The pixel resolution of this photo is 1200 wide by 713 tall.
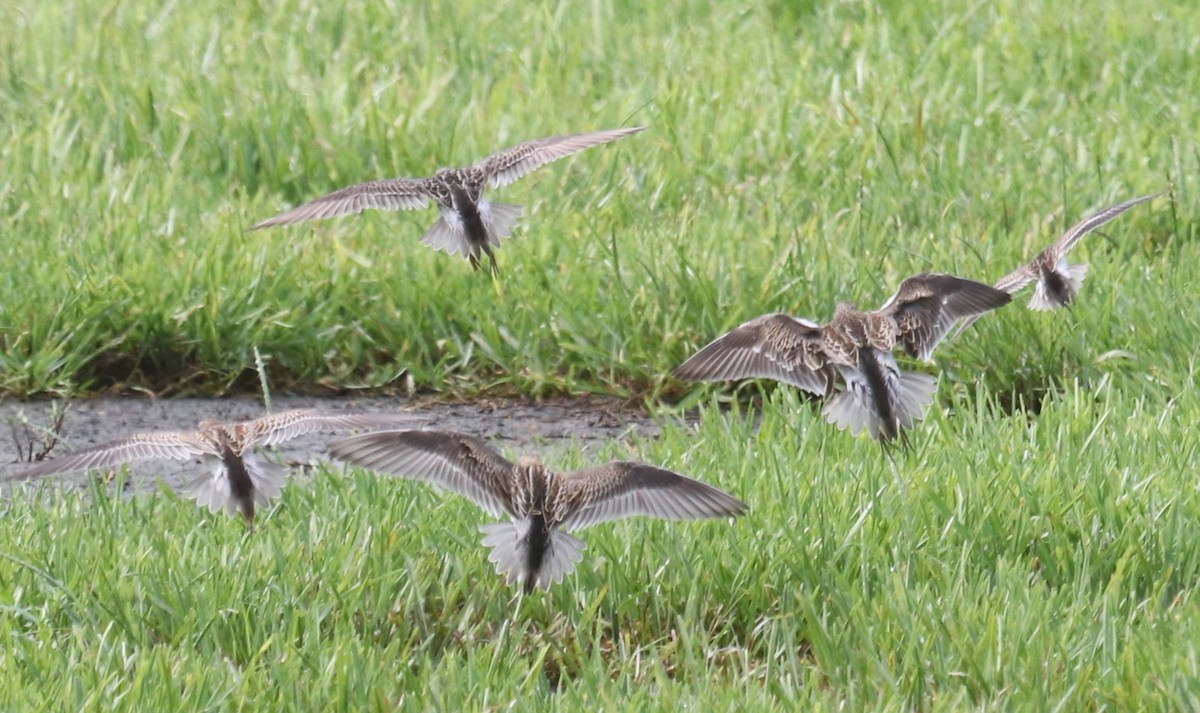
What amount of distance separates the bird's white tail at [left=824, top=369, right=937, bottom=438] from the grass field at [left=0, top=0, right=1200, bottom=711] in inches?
9.8

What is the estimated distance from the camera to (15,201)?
595cm

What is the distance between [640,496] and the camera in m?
3.43

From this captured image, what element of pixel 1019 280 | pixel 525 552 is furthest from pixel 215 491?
pixel 1019 280

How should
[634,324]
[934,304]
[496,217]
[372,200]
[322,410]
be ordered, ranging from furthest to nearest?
[634,324] < [322,410] < [496,217] < [372,200] < [934,304]

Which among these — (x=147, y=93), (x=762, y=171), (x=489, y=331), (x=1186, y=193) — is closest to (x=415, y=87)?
(x=147, y=93)

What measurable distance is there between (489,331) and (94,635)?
2143mm

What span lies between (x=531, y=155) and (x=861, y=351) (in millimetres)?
1410

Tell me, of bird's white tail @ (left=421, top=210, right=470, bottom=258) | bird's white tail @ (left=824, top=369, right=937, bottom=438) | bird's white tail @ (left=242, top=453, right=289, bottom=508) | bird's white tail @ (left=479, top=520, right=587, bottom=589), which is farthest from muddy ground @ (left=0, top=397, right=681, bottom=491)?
bird's white tail @ (left=479, top=520, right=587, bottom=589)

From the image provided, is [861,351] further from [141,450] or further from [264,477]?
[141,450]

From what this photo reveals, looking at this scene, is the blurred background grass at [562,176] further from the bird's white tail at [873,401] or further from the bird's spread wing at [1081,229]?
the bird's white tail at [873,401]

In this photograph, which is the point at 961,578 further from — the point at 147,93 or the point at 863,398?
the point at 147,93

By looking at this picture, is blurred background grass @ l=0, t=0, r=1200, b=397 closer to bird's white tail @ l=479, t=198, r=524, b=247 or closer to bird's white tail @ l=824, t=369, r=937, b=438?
bird's white tail @ l=479, t=198, r=524, b=247

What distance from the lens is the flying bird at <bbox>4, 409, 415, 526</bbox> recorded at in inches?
145

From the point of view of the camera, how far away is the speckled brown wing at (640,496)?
3.38 metres
